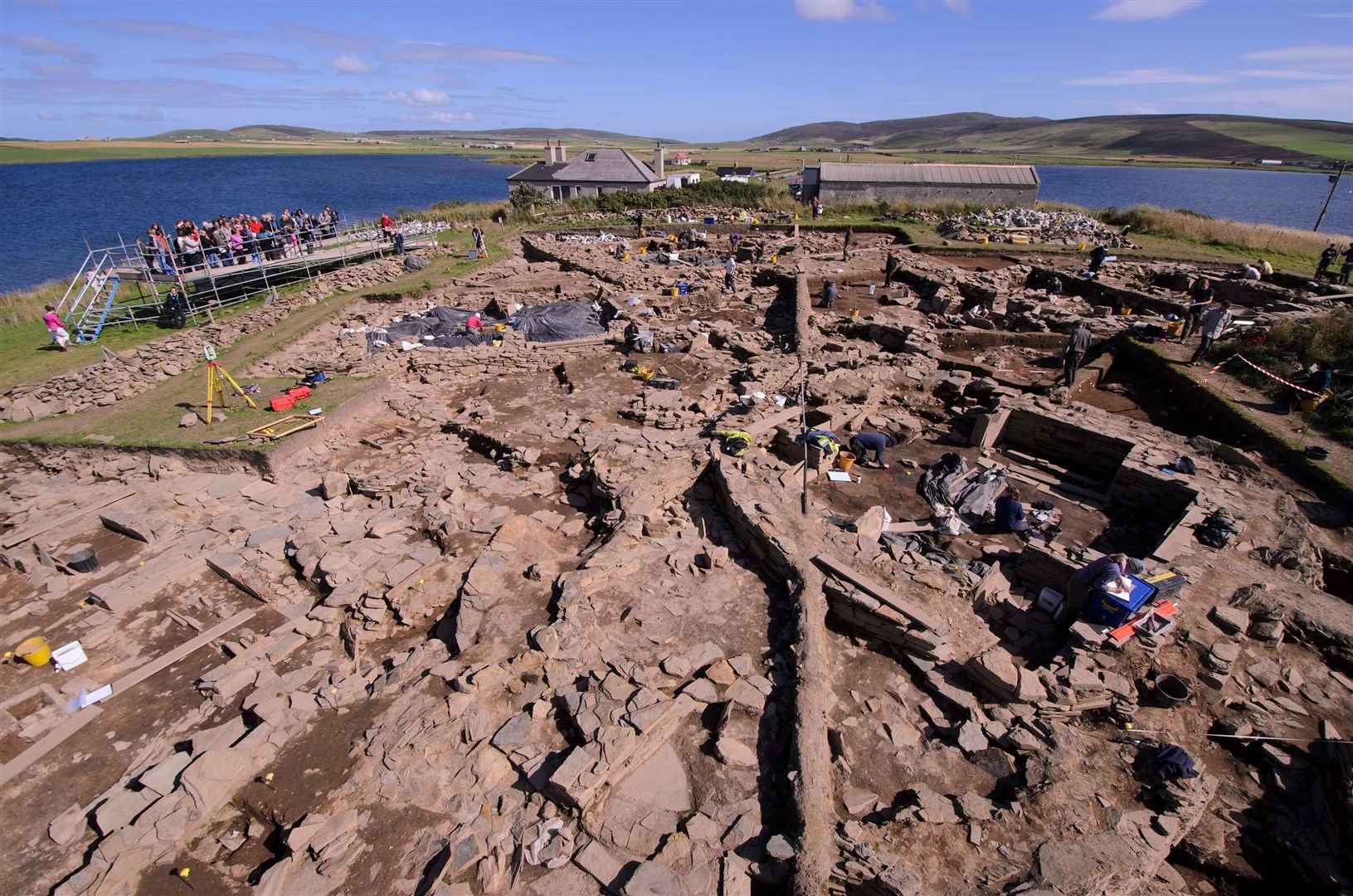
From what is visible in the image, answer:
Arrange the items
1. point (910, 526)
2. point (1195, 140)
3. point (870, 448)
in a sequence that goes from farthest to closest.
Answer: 1. point (1195, 140)
2. point (870, 448)
3. point (910, 526)

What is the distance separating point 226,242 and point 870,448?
23649 mm

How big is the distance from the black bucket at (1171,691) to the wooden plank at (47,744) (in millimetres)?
12849

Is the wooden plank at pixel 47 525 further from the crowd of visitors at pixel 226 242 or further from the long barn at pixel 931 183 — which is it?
the long barn at pixel 931 183

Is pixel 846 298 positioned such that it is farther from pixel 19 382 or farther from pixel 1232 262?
pixel 19 382

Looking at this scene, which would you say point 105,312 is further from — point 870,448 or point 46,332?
point 870,448

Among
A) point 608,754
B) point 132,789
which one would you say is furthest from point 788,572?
point 132,789

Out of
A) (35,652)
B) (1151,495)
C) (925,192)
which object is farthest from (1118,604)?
(925,192)

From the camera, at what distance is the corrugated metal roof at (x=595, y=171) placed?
1890 inches

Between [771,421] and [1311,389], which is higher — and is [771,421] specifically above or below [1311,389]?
below

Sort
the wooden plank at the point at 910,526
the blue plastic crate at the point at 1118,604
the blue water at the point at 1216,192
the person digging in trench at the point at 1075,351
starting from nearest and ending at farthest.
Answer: the blue plastic crate at the point at 1118,604, the wooden plank at the point at 910,526, the person digging in trench at the point at 1075,351, the blue water at the point at 1216,192

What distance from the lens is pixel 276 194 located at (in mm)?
79500

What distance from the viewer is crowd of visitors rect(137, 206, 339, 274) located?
2050 centimetres

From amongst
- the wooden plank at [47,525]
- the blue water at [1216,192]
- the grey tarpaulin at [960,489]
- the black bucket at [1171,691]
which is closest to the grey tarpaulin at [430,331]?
the wooden plank at [47,525]

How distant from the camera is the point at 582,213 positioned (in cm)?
4091
